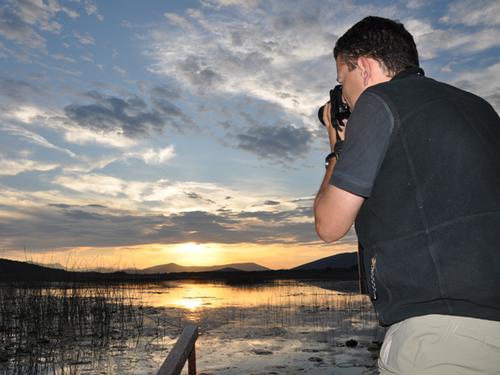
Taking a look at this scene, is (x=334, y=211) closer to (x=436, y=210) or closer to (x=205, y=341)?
(x=436, y=210)

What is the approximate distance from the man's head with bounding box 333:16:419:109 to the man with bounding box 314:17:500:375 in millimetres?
158

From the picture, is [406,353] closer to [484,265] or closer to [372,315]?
[484,265]

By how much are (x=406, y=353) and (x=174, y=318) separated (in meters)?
14.8

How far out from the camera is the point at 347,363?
850 centimetres

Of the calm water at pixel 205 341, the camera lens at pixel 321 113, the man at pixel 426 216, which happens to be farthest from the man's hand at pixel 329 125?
the calm water at pixel 205 341

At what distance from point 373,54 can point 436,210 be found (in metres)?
0.65

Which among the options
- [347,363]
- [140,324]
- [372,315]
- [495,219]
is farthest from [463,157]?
[372,315]

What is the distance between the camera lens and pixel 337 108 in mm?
1891

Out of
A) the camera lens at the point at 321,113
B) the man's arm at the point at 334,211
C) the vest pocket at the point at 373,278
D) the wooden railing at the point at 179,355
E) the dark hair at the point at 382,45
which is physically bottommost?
the wooden railing at the point at 179,355

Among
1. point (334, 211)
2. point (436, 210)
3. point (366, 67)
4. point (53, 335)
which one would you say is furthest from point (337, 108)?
point (53, 335)

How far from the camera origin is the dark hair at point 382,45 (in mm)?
1692

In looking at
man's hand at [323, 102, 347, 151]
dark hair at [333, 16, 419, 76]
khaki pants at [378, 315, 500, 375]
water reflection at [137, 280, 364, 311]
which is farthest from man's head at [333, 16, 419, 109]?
water reflection at [137, 280, 364, 311]

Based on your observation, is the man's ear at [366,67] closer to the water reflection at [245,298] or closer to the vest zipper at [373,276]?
the vest zipper at [373,276]

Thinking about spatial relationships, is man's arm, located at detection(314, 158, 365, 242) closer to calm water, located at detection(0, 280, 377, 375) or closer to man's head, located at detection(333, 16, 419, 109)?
man's head, located at detection(333, 16, 419, 109)
